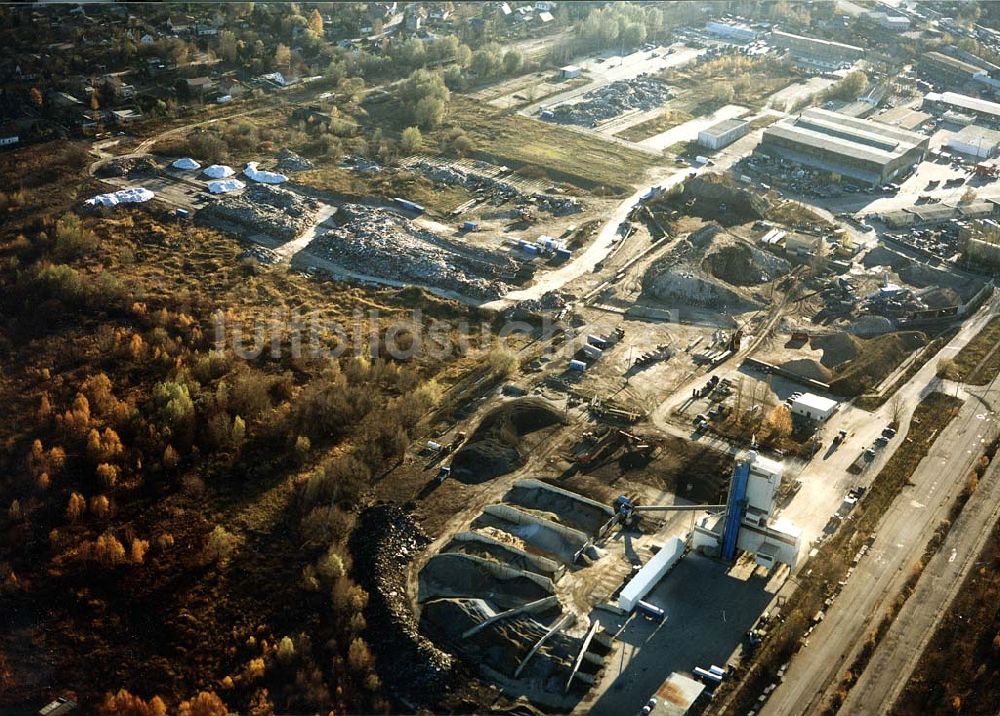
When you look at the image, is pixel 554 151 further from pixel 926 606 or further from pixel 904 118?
pixel 926 606

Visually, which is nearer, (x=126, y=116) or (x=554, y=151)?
(x=554, y=151)

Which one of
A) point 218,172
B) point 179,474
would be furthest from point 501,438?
point 218,172

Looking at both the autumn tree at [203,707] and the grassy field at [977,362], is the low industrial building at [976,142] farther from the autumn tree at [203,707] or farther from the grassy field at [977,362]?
the autumn tree at [203,707]

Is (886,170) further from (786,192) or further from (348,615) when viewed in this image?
(348,615)

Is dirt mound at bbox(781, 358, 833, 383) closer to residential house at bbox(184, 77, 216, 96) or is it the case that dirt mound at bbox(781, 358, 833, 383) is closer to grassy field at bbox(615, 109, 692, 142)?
grassy field at bbox(615, 109, 692, 142)

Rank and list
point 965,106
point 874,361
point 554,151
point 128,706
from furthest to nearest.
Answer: point 965,106
point 554,151
point 874,361
point 128,706

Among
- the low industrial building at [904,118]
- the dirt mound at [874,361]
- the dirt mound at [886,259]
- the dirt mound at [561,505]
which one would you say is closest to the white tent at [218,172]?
the dirt mound at [561,505]
